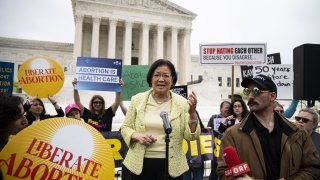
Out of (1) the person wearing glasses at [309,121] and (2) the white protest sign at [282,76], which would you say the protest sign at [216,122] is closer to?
(1) the person wearing glasses at [309,121]

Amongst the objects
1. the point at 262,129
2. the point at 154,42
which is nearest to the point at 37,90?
the point at 262,129

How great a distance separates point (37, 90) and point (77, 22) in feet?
111

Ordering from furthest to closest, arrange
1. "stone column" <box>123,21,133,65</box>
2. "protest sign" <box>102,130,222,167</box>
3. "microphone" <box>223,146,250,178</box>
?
"stone column" <box>123,21,133,65</box>
"protest sign" <box>102,130,222,167</box>
"microphone" <box>223,146,250,178</box>

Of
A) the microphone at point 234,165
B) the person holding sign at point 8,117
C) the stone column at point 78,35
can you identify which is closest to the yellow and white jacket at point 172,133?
the microphone at point 234,165

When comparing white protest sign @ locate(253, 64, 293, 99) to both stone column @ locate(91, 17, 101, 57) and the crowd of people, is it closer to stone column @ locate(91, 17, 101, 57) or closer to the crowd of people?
the crowd of people

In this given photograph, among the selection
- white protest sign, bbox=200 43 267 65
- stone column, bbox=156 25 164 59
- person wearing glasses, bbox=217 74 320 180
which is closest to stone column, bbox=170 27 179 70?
stone column, bbox=156 25 164 59

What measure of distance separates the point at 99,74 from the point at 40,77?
1325mm

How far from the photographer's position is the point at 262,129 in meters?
2.26

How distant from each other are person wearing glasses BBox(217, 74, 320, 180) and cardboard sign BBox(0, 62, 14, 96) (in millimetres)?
5663

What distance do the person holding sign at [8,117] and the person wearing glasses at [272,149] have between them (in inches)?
66.0

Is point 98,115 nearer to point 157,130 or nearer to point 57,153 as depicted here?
point 157,130

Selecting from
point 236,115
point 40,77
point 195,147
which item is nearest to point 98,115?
point 195,147

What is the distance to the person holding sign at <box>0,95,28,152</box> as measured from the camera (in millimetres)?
2025

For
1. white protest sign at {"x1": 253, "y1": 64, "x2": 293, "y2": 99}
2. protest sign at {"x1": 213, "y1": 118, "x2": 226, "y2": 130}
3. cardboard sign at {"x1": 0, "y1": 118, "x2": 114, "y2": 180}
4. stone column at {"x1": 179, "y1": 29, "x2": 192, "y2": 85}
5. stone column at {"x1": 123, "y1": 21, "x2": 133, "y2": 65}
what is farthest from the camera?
stone column at {"x1": 179, "y1": 29, "x2": 192, "y2": 85}
